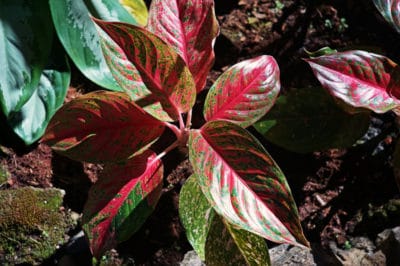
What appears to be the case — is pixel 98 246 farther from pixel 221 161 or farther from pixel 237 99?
pixel 237 99

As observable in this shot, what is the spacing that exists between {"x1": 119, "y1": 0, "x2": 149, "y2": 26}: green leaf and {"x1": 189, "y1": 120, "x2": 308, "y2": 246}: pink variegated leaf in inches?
25.8

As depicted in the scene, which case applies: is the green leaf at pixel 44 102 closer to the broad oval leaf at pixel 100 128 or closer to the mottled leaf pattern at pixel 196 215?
the broad oval leaf at pixel 100 128

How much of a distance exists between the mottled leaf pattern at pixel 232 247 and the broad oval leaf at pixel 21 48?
661 mm

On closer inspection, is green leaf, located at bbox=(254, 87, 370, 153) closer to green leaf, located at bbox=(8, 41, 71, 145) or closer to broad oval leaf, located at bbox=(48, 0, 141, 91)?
broad oval leaf, located at bbox=(48, 0, 141, 91)

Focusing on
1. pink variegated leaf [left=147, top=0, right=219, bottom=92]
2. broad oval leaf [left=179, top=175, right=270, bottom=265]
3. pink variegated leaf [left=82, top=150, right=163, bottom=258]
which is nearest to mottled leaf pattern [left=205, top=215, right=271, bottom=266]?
broad oval leaf [left=179, top=175, right=270, bottom=265]

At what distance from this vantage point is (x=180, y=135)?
1.26 m

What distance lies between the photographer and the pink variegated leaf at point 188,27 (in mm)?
1162

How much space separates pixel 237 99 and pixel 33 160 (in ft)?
2.46

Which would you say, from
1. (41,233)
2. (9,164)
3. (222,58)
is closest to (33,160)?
(9,164)

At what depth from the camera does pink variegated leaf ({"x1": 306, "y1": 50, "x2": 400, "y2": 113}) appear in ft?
3.61

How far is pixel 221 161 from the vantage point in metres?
1.09

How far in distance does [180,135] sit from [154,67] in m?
0.23

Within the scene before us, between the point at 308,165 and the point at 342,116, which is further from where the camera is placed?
the point at 308,165

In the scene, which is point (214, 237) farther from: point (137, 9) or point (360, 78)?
point (137, 9)
